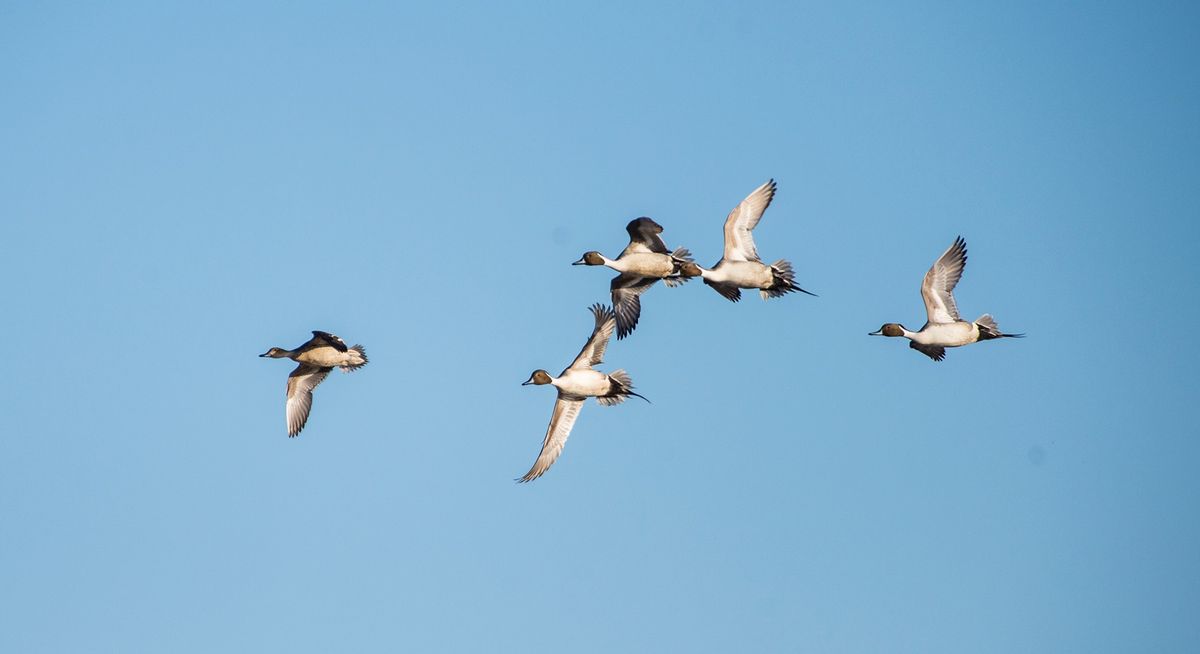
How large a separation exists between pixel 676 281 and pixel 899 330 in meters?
3.95

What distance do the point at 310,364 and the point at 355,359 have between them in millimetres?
922

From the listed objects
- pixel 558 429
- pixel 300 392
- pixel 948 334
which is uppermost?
pixel 948 334

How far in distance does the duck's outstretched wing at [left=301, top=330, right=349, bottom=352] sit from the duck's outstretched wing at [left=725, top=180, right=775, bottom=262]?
7129 millimetres

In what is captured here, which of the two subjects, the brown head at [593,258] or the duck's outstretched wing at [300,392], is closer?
the brown head at [593,258]

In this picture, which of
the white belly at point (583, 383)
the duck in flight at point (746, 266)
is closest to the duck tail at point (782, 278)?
the duck in flight at point (746, 266)

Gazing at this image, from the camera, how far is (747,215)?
31.6 metres

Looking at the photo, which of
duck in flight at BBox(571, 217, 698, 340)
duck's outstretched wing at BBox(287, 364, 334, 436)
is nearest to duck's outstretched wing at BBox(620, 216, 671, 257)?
duck in flight at BBox(571, 217, 698, 340)

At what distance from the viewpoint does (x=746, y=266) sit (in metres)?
31.2

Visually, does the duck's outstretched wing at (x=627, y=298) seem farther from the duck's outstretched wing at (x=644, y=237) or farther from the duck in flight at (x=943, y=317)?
the duck in flight at (x=943, y=317)

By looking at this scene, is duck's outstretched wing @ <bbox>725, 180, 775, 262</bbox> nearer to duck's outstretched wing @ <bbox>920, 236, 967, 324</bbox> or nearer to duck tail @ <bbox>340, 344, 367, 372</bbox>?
duck's outstretched wing @ <bbox>920, 236, 967, 324</bbox>

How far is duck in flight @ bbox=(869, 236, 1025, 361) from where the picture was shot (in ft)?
104

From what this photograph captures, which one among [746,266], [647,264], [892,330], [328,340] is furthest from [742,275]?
[328,340]

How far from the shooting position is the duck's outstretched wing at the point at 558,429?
1237 inches

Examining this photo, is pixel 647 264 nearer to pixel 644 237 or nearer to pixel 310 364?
pixel 644 237
